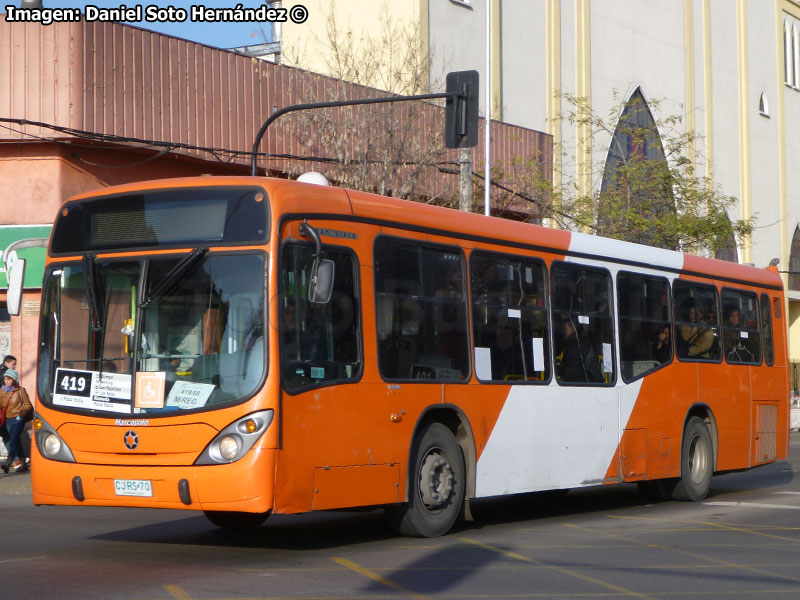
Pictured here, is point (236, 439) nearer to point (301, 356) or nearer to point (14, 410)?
point (301, 356)

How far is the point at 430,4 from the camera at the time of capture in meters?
28.9

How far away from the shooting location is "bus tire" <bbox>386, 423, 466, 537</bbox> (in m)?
10.4

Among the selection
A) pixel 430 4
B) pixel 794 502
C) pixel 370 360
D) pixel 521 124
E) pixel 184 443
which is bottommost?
pixel 794 502

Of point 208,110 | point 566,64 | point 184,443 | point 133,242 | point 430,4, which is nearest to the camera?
point 184,443

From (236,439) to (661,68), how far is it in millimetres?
31713

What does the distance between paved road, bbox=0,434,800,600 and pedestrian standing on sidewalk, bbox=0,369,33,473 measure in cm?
409

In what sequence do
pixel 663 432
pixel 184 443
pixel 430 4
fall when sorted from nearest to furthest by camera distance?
pixel 184 443, pixel 663 432, pixel 430 4

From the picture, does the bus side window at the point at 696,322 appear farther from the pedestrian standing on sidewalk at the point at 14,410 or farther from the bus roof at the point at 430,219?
the pedestrian standing on sidewalk at the point at 14,410

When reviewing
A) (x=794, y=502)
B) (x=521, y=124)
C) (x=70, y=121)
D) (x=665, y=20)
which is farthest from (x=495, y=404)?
(x=665, y=20)

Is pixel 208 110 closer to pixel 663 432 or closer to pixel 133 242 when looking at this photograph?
pixel 663 432

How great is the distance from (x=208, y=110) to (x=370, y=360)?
1252cm

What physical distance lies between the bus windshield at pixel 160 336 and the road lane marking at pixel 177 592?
1.50 m

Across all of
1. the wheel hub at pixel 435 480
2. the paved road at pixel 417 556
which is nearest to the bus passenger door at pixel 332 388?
the wheel hub at pixel 435 480

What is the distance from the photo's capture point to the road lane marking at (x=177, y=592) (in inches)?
299
